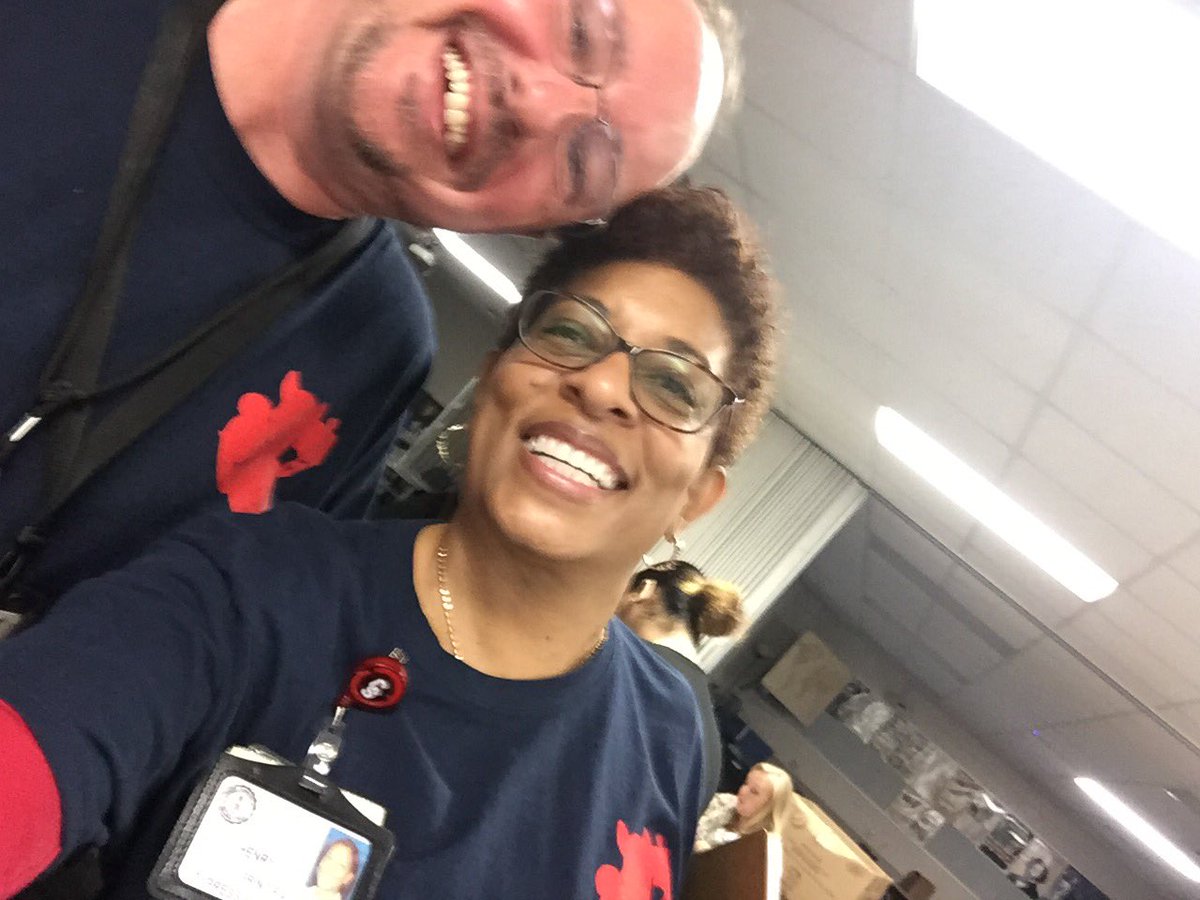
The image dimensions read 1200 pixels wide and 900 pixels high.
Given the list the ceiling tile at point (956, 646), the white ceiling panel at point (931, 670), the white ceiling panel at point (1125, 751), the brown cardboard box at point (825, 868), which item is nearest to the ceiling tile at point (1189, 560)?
the brown cardboard box at point (825, 868)

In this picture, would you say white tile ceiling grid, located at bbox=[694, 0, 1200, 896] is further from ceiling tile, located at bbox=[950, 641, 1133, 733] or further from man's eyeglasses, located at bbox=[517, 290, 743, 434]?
man's eyeglasses, located at bbox=[517, 290, 743, 434]

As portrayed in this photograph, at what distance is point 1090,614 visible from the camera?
4.02m

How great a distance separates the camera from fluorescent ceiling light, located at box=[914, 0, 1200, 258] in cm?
146

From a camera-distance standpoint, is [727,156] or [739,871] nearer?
[739,871]

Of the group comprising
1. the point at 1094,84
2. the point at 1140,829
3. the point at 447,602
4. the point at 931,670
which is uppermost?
the point at 1094,84

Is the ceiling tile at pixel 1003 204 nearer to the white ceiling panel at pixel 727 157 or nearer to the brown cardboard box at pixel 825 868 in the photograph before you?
the white ceiling panel at pixel 727 157

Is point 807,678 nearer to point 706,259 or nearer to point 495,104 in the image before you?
point 706,259

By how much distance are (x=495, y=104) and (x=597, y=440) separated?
390 mm

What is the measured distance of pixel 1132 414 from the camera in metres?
2.46

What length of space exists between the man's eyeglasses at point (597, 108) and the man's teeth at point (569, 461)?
0.96ft

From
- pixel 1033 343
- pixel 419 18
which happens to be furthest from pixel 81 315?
pixel 1033 343

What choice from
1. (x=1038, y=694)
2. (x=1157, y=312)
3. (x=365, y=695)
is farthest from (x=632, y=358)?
(x=1038, y=694)

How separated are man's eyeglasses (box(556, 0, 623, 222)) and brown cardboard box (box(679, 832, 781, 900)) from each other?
0.77m

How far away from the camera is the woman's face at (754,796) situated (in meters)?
2.74
